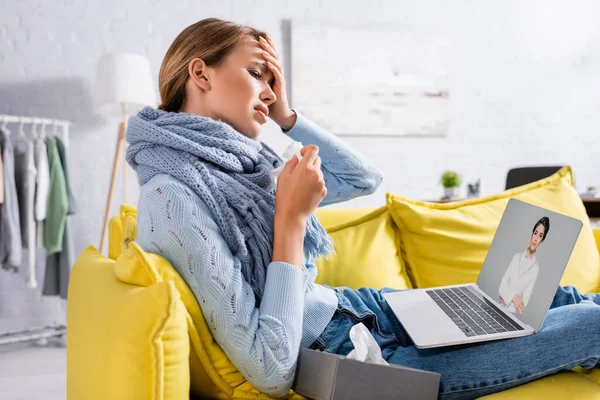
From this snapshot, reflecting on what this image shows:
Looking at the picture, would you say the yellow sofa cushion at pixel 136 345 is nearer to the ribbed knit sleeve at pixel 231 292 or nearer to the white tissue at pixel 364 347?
the ribbed knit sleeve at pixel 231 292

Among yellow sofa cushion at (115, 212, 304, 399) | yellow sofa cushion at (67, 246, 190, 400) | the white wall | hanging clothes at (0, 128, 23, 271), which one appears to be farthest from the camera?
the white wall

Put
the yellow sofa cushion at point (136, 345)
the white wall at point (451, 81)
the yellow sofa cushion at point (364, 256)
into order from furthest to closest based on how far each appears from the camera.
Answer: the white wall at point (451, 81)
the yellow sofa cushion at point (364, 256)
the yellow sofa cushion at point (136, 345)

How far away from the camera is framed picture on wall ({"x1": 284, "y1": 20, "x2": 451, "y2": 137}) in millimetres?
3809

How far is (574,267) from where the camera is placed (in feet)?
5.65

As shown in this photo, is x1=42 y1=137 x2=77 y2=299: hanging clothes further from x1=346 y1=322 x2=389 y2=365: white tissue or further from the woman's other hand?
x1=346 y1=322 x2=389 y2=365: white tissue

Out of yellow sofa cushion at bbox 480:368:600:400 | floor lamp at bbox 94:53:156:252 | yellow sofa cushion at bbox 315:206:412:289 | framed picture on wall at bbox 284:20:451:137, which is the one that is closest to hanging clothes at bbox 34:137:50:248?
floor lamp at bbox 94:53:156:252

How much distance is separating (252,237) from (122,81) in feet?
7.22

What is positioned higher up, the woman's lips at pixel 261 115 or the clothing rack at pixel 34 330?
the woman's lips at pixel 261 115

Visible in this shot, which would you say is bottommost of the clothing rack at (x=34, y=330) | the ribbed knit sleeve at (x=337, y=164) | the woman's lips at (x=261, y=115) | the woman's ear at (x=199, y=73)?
the clothing rack at (x=34, y=330)

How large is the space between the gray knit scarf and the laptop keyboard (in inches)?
15.3

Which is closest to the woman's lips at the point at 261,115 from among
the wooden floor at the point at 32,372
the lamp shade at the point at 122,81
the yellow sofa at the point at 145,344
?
the yellow sofa at the point at 145,344

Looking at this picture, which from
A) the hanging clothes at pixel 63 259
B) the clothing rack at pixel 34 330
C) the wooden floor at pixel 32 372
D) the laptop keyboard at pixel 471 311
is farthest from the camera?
the hanging clothes at pixel 63 259

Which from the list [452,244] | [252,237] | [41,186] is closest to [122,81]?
[41,186]

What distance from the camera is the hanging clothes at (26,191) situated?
2.87 m
